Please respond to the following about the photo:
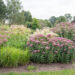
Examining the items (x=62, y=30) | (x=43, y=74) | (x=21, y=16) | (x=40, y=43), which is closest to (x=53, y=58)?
(x=40, y=43)

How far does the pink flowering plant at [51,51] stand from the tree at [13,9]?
21683 millimetres

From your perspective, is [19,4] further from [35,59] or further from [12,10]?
[35,59]

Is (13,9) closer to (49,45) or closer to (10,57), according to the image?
(49,45)

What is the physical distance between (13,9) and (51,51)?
23.2 meters

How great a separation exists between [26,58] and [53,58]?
99 cm

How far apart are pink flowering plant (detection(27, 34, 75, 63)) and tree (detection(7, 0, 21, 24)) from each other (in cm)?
2168

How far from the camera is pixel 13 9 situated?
25266 millimetres

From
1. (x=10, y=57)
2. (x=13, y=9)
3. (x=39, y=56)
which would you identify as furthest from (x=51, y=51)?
(x=13, y=9)

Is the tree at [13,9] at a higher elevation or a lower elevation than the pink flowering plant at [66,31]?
higher

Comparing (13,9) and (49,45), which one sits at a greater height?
(13,9)

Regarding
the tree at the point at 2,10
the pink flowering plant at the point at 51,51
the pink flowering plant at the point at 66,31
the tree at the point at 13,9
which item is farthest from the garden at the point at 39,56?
the tree at the point at 2,10

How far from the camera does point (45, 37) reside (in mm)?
4723

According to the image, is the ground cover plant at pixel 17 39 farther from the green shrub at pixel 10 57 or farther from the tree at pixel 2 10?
the tree at pixel 2 10

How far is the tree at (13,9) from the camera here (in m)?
24.8
